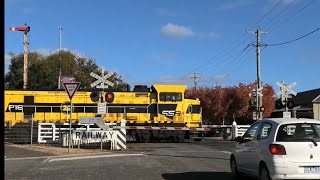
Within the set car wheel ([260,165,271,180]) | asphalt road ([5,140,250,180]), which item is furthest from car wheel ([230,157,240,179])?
car wheel ([260,165,271,180])

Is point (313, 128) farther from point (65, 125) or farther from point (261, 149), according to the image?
point (65, 125)

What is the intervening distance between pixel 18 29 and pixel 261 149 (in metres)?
58.5

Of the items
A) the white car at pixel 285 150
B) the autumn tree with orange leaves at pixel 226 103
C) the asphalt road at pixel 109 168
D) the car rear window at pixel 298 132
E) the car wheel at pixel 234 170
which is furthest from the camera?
the autumn tree with orange leaves at pixel 226 103

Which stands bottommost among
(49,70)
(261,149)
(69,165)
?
(69,165)

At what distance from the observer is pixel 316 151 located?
995cm

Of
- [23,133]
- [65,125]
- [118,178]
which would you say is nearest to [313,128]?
[118,178]

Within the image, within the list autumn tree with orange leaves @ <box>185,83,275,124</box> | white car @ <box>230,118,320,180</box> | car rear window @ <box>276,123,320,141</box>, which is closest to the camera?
white car @ <box>230,118,320,180</box>

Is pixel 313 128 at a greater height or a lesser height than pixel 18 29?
lesser

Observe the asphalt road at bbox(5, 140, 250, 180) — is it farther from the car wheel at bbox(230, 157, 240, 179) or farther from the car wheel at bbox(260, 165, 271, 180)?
the car wheel at bbox(260, 165, 271, 180)

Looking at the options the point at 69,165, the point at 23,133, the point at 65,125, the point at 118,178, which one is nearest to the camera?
the point at 118,178

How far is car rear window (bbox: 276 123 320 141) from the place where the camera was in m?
10.2

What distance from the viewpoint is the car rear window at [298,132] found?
402 inches

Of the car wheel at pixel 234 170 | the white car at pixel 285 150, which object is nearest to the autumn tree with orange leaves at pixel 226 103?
the car wheel at pixel 234 170

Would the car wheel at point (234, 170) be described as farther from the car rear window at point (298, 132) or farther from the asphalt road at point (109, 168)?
the car rear window at point (298, 132)
